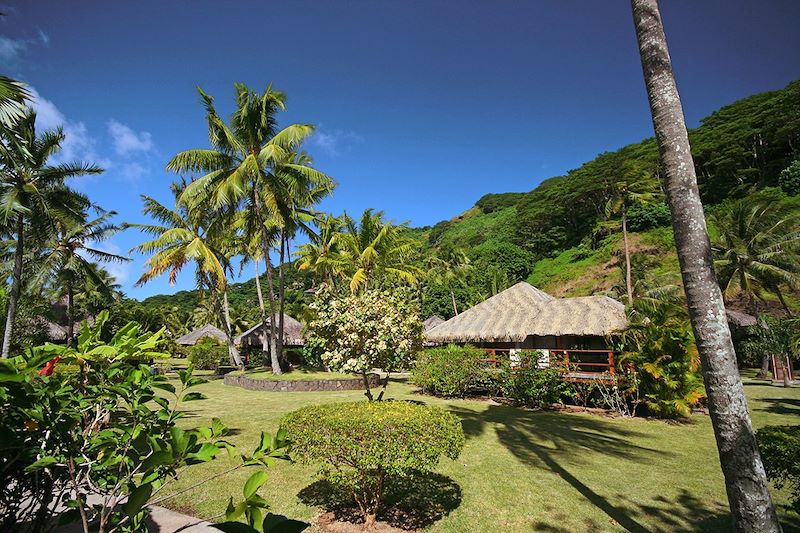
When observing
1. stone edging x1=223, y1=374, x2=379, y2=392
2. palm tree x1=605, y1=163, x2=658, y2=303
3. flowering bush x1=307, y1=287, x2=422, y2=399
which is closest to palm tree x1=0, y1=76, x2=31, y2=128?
flowering bush x1=307, y1=287, x2=422, y2=399

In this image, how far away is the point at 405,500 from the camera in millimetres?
5156

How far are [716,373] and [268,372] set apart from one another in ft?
61.8

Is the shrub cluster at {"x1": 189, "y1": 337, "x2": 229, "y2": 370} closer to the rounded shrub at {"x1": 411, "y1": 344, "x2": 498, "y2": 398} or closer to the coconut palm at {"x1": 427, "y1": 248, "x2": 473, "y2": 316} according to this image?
the rounded shrub at {"x1": 411, "y1": 344, "x2": 498, "y2": 398}

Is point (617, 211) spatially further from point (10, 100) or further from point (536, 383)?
point (10, 100)

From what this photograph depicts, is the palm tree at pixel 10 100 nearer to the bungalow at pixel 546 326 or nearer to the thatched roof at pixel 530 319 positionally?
the bungalow at pixel 546 326

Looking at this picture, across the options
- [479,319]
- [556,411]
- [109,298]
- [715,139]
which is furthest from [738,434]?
[715,139]

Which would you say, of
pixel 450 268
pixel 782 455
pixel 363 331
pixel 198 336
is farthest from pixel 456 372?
pixel 450 268

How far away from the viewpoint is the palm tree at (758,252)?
1862cm

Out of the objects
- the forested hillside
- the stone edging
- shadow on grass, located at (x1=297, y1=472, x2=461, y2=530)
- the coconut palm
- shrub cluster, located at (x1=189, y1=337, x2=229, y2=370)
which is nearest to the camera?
shadow on grass, located at (x1=297, y1=472, x2=461, y2=530)

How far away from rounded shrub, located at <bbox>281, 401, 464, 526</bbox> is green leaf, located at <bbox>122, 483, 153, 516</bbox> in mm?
3465

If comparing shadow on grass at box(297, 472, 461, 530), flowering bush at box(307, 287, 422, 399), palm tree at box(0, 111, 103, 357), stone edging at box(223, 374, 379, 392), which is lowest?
shadow on grass at box(297, 472, 461, 530)

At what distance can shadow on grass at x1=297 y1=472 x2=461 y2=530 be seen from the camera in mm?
4718

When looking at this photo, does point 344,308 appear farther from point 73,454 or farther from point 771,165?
point 771,165

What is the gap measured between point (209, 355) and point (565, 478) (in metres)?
24.5
